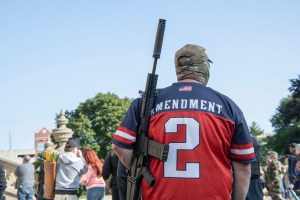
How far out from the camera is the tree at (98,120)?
7794 cm

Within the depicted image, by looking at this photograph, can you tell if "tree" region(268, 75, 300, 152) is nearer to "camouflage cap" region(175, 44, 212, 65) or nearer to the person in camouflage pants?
the person in camouflage pants

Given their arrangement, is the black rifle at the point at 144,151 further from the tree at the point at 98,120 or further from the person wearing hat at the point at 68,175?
the tree at the point at 98,120

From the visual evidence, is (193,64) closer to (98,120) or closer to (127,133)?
(127,133)

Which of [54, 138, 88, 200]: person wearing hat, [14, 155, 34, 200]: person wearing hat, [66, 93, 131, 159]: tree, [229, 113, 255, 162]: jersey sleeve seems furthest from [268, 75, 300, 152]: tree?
[229, 113, 255, 162]: jersey sleeve

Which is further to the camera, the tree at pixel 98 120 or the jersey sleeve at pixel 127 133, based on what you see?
the tree at pixel 98 120

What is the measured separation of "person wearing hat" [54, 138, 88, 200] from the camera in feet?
34.4

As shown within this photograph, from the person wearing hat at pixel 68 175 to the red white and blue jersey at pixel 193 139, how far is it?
6.44 meters

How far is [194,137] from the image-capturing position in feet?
13.1

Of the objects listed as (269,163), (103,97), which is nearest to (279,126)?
(103,97)

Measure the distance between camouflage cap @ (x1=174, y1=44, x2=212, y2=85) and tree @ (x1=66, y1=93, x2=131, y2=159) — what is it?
72.6m

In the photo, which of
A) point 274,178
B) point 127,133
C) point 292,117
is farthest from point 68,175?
point 292,117

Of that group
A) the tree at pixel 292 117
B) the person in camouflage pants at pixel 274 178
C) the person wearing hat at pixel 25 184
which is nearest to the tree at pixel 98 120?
the tree at pixel 292 117

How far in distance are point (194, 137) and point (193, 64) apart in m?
0.63

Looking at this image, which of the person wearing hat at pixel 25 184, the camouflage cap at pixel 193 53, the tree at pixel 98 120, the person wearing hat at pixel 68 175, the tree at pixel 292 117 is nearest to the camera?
the camouflage cap at pixel 193 53
